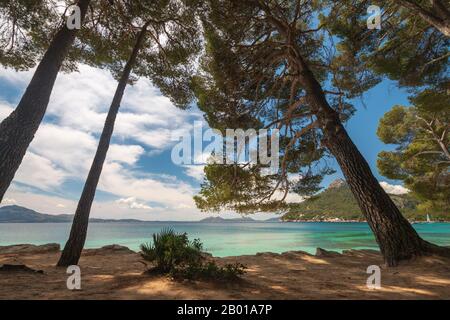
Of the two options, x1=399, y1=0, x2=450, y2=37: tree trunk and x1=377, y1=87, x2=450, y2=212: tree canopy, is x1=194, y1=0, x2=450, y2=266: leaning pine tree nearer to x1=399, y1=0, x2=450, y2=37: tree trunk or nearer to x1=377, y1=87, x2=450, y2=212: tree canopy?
x1=399, y1=0, x2=450, y2=37: tree trunk

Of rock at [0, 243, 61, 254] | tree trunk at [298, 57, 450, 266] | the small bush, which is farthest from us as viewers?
rock at [0, 243, 61, 254]

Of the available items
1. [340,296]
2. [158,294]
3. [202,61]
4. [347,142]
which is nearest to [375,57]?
[347,142]

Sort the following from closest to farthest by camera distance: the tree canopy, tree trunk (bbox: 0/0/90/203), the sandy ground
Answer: the sandy ground, tree trunk (bbox: 0/0/90/203), the tree canopy

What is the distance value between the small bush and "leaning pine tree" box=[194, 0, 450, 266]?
331cm

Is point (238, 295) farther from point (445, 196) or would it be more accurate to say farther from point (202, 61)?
point (445, 196)

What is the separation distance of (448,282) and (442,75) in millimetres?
6603

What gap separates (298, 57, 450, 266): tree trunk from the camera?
477 cm

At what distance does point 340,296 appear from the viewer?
2.89 meters

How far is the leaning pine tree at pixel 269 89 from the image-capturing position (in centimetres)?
625

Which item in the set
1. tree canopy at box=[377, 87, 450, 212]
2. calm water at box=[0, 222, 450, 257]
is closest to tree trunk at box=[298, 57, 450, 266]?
calm water at box=[0, 222, 450, 257]

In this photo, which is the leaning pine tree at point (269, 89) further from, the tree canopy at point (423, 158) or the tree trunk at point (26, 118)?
the tree canopy at point (423, 158)

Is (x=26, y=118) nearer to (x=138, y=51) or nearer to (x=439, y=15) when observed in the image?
(x=138, y=51)

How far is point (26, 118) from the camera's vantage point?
3.73 meters
